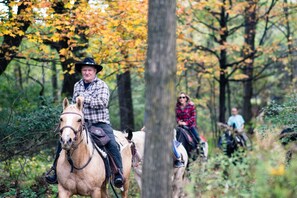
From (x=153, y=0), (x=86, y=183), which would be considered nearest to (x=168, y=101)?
(x=153, y=0)

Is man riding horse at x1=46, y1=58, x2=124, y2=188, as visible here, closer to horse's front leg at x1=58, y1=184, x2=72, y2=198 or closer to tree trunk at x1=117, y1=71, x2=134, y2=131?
horse's front leg at x1=58, y1=184, x2=72, y2=198

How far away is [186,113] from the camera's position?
571 inches

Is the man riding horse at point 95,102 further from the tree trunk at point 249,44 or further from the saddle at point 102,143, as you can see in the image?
the tree trunk at point 249,44

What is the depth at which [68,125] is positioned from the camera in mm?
7980

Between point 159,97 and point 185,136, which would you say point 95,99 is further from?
point 185,136

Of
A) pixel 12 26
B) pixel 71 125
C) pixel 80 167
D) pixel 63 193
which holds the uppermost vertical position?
pixel 12 26

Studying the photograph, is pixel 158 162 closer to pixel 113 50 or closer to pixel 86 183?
pixel 86 183

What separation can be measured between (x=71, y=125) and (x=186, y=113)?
22.5 ft

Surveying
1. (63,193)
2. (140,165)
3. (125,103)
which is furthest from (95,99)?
(125,103)

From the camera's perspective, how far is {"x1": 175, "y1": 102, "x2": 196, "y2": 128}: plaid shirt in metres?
14.3

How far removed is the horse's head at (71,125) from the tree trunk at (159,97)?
2.14 m

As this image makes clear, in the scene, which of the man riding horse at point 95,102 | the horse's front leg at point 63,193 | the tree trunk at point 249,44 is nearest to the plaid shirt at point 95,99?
the man riding horse at point 95,102

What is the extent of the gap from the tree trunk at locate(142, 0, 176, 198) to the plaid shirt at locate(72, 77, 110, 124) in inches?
126

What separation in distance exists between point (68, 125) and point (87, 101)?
1.23 m
